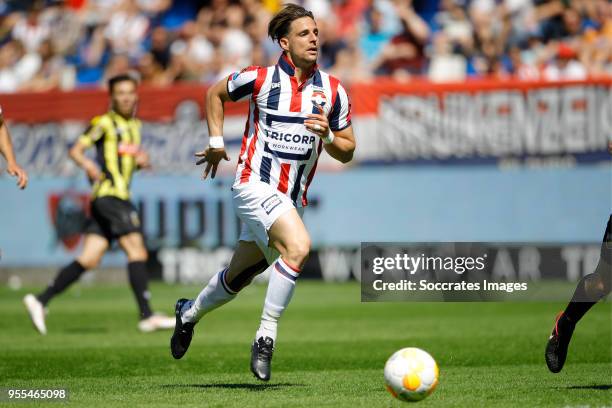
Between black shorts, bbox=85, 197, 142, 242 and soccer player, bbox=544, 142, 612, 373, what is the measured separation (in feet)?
20.5

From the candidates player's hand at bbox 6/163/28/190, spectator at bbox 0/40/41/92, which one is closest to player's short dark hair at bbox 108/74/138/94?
player's hand at bbox 6/163/28/190

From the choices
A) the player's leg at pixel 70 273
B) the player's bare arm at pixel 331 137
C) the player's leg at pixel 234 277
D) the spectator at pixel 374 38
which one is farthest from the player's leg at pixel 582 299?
the spectator at pixel 374 38

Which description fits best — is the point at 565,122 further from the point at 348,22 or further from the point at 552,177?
the point at 348,22

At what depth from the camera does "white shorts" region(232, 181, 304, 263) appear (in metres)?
8.12

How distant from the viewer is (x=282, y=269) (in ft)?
26.2

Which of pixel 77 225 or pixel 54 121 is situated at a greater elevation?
pixel 54 121

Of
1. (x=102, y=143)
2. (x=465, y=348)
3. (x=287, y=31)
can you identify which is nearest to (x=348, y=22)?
(x=102, y=143)

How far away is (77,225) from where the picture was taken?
65.7 ft

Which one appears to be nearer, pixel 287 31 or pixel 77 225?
pixel 287 31

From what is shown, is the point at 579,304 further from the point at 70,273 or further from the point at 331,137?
the point at 70,273

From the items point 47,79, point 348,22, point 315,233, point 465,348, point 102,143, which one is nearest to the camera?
point 465,348

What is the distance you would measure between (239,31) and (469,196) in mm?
5938

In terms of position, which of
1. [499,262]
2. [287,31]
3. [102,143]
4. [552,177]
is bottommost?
[499,262]

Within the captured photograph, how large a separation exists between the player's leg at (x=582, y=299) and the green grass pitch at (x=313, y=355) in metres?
0.24
